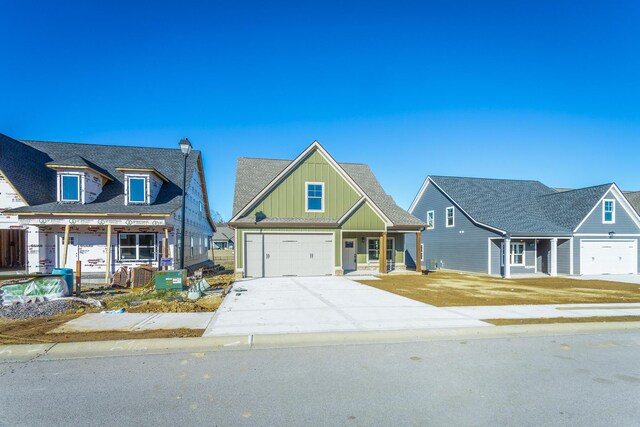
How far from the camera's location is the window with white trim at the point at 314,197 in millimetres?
20891

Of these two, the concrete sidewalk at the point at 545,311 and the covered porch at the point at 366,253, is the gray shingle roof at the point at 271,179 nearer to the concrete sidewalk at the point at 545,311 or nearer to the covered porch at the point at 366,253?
the covered porch at the point at 366,253

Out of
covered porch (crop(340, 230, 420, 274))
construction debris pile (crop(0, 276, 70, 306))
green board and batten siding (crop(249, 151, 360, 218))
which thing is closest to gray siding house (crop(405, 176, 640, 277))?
covered porch (crop(340, 230, 420, 274))

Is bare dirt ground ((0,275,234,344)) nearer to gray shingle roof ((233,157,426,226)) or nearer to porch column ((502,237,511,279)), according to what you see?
gray shingle roof ((233,157,426,226))

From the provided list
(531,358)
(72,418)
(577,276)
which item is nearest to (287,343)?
(72,418)

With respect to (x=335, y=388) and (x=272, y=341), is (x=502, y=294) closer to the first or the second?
(x=272, y=341)

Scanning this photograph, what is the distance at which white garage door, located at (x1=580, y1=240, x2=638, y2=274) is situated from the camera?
2356 cm

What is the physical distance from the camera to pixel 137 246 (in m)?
18.5

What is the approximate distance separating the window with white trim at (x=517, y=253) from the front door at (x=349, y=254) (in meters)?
10.7

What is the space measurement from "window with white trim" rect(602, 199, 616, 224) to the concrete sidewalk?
15413 mm

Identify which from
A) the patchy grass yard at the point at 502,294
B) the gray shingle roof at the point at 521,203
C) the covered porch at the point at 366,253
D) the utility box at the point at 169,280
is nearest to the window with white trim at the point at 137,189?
the utility box at the point at 169,280

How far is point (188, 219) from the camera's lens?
21781mm

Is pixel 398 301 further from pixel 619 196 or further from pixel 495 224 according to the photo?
pixel 619 196

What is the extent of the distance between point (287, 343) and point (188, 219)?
16.6 m

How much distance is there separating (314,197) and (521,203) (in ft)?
55.2
